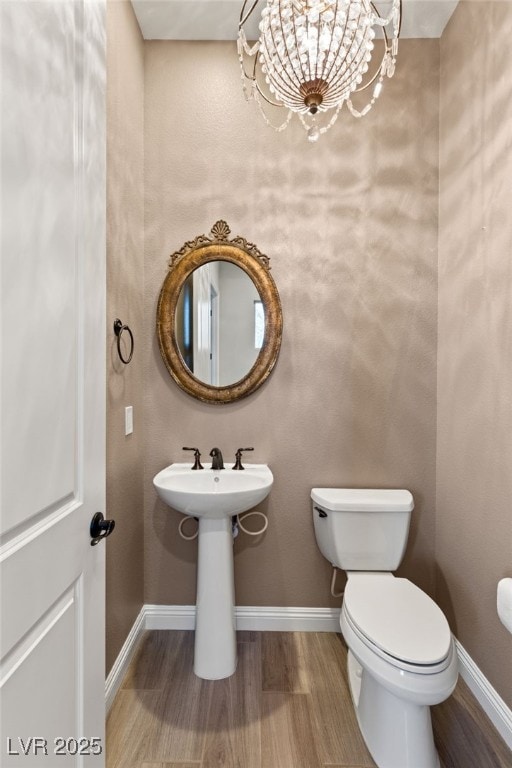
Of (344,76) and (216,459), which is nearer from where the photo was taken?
(344,76)

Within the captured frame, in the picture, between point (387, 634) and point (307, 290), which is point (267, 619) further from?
point (307, 290)

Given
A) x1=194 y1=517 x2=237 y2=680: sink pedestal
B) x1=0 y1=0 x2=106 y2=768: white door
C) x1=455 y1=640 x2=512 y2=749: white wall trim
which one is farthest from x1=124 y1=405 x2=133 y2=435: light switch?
x1=455 y1=640 x2=512 y2=749: white wall trim

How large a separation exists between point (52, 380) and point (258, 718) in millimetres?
1489

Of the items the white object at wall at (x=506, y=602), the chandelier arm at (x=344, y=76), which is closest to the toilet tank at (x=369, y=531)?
the white object at wall at (x=506, y=602)

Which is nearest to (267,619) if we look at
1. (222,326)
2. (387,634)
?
(387,634)

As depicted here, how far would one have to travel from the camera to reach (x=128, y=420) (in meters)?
1.88

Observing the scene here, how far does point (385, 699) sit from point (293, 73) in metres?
1.95

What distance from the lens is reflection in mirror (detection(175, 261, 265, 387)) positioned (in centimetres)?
211

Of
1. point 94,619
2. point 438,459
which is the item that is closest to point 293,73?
point 94,619

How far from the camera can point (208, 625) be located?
1.80 m

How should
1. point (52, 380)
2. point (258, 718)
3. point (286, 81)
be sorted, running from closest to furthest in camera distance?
point (52, 380) < point (286, 81) < point (258, 718)

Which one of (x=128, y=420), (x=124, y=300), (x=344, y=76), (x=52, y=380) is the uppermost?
(x=344, y=76)

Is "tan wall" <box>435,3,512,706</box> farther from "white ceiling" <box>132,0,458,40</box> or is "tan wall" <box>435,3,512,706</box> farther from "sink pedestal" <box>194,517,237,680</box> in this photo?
"sink pedestal" <box>194,517,237,680</box>

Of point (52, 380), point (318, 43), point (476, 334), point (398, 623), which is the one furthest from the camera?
point (476, 334)
